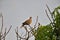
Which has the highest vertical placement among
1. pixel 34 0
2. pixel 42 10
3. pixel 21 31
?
pixel 34 0

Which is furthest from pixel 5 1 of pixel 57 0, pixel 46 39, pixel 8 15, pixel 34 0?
pixel 46 39

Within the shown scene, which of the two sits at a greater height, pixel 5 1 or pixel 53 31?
pixel 5 1

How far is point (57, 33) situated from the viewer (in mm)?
435

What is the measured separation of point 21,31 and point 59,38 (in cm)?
165

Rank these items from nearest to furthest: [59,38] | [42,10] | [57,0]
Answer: [59,38] → [57,0] → [42,10]

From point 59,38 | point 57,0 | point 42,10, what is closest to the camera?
point 59,38

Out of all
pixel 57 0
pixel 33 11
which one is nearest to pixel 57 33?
pixel 57 0

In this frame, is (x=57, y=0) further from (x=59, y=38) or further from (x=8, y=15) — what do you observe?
(x=59, y=38)

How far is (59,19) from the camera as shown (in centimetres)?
44

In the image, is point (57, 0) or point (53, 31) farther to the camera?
point (57, 0)

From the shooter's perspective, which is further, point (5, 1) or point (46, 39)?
point (5, 1)

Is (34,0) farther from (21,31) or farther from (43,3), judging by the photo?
(21,31)

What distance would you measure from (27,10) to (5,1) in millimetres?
287

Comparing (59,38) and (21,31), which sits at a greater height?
(59,38)
